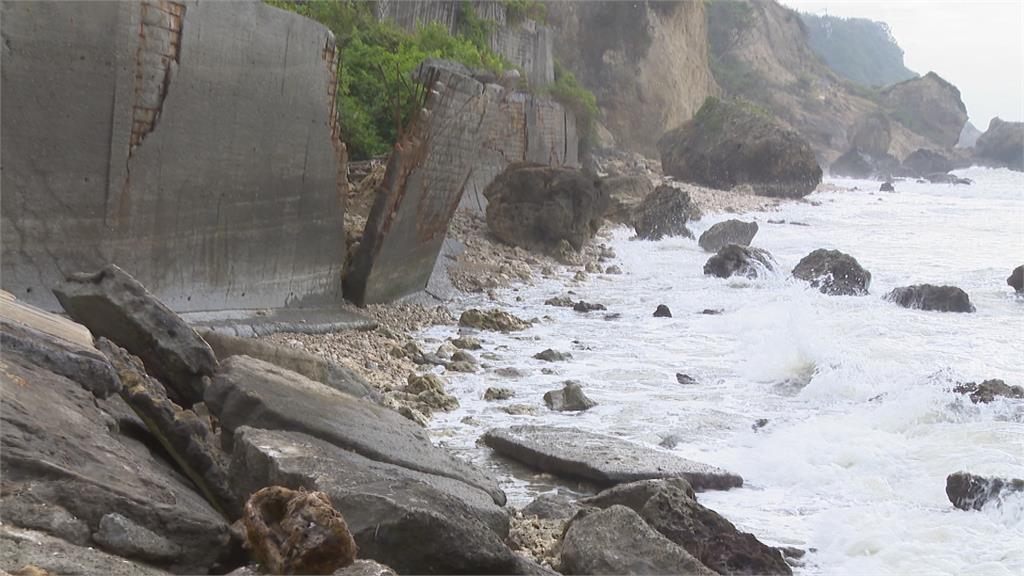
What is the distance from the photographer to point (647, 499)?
4730 millimetres

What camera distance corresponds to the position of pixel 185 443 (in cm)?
427

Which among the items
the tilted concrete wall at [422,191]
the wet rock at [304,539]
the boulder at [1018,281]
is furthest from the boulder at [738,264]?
the wet rock at [304,539]

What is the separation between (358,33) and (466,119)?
18.5 feet

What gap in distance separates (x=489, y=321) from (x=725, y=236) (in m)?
8.88

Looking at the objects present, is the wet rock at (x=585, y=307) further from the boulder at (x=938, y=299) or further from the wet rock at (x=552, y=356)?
the boulder at (x=938, y=299)

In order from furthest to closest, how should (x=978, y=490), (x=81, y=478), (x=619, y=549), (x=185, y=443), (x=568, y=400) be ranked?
(x=568, y=400) < (x=978, y=490) < (x=185, y=443) < (x=619, y=549) < (x=81, y=478)

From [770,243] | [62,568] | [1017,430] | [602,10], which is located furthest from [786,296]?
[602,10]

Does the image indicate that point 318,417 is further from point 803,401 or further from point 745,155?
point 745,155

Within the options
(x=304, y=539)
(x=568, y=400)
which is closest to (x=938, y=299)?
(x=568, y=400)

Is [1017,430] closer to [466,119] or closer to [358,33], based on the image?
[466,119]

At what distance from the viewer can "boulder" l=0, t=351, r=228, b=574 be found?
3098mm

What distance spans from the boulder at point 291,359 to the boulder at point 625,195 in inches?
517

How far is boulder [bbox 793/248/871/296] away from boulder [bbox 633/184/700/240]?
418 cm

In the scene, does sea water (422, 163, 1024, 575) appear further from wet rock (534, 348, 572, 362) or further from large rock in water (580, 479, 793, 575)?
large rock in water (580, 479, 793, 575)
